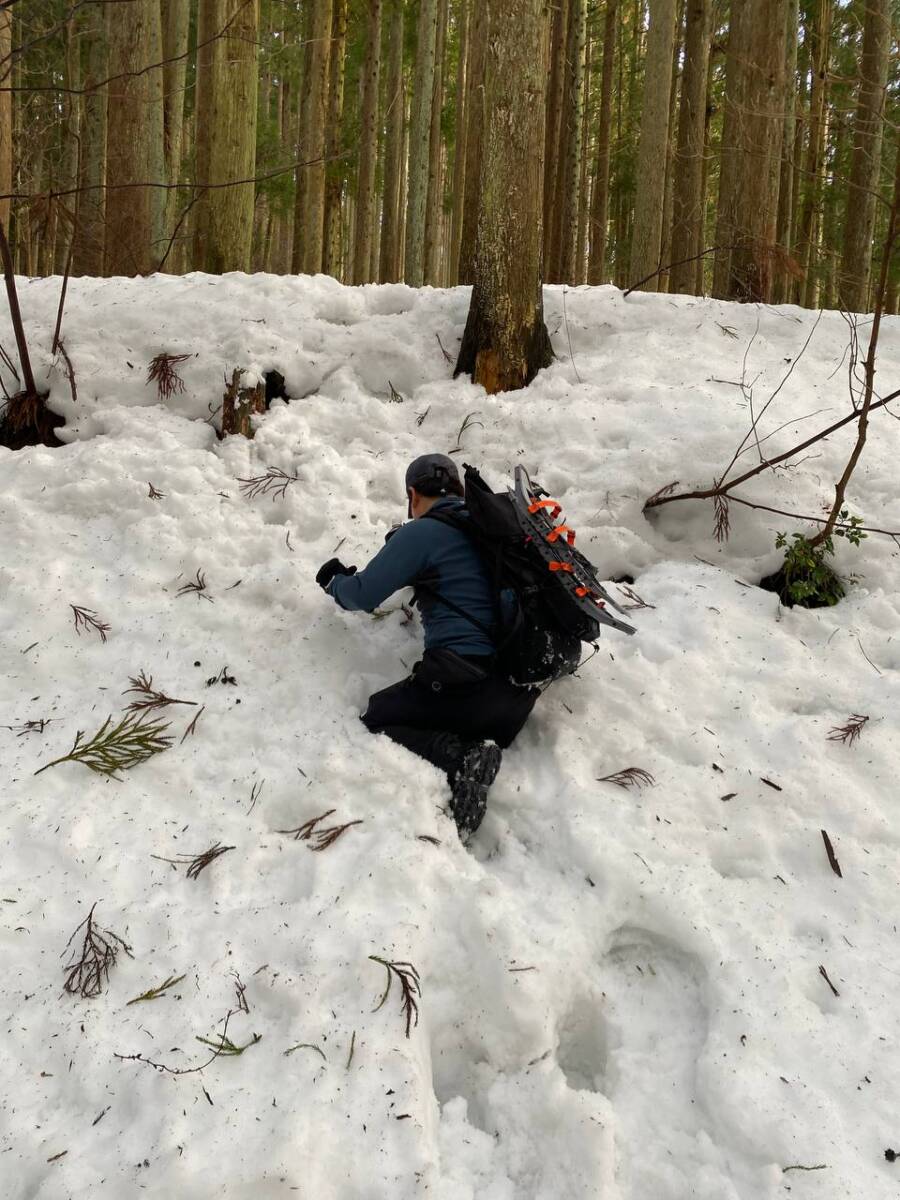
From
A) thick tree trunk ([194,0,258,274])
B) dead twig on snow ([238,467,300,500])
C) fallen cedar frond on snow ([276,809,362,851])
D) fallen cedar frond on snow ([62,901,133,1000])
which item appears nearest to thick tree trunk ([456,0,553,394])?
dead twig on snow ([238,467,300,500])

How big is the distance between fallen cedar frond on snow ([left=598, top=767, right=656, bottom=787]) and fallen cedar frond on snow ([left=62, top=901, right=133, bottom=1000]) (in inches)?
71.4

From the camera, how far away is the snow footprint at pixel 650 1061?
6.12 ft

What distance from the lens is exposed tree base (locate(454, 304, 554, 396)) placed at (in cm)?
501

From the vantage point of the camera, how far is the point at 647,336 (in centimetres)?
539

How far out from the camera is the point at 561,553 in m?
3.06

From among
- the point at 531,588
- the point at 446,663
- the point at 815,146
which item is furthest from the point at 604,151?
the point at 446,663

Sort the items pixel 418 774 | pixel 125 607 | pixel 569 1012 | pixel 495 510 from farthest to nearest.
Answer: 1. pixel 125 607
2. pixel 495 510
3. pixel 418 774
4. pixel 569 1012

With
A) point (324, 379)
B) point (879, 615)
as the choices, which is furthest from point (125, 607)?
point (879, 615)

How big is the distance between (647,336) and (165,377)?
137 inches

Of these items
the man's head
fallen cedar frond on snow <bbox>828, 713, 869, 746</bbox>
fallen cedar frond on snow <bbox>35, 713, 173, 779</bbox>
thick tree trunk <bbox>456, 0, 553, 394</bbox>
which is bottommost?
fallen cedar frond on snow <bbox>35, 713, 173, 779</bbox>

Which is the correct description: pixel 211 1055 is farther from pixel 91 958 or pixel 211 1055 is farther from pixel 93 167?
pixel 93 167

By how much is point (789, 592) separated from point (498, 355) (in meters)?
2.54

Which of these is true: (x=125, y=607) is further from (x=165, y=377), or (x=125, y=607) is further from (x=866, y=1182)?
(x=866, y=1182)

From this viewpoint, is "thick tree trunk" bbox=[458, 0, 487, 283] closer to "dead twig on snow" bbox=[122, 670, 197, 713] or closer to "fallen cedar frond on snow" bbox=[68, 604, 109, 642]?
"fallen cedar frond on snow" bbox=[68, 604, 109, 642]
